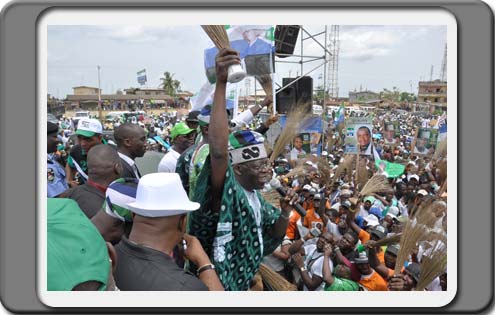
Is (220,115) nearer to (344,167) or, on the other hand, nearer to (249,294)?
(249,294)

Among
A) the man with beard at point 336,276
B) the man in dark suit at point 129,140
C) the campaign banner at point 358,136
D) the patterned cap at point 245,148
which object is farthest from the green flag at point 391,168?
the patterned cap at point 245,148

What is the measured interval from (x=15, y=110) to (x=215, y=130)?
75 centimetres

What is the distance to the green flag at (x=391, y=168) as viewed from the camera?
7879 mm

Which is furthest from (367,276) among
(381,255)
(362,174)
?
(362,174)

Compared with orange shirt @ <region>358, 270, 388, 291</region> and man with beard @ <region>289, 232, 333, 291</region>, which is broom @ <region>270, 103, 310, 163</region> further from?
orange shirt @ <region>358, 270, 388, 291</region>

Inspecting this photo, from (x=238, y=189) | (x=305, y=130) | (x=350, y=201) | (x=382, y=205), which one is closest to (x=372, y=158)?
(x=305, y=130)

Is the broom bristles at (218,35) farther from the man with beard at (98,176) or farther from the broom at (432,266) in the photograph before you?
the broom at (432,266)

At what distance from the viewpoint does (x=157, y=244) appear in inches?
71.1

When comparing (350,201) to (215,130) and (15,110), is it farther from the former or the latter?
(15,110)

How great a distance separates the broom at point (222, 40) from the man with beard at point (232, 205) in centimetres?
3

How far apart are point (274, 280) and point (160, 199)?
1.43 meters

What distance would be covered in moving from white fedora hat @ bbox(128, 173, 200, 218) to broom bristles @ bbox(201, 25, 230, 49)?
639mm

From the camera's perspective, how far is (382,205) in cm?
672

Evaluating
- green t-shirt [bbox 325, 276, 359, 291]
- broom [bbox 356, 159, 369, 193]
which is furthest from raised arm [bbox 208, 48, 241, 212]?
broom [bbox 356, 159, 369, 193]
